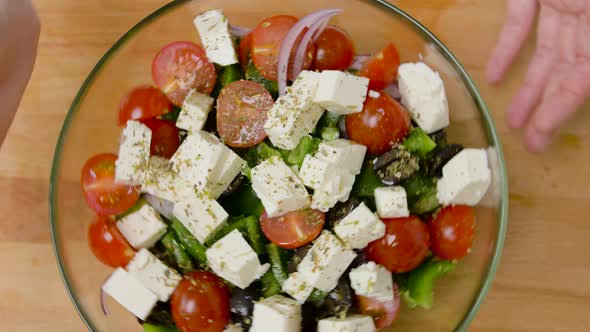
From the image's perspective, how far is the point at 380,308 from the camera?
1.28 meters

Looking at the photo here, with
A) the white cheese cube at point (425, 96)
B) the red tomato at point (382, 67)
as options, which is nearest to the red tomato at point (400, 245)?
the white cheese cube at point (425, 96)

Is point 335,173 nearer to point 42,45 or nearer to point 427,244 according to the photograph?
point 427,244

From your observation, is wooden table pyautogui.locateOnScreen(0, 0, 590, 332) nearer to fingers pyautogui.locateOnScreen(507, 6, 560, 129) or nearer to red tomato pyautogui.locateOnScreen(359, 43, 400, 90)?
fingers pyautogui.locateOnScreen(507, 6, 560, 129)

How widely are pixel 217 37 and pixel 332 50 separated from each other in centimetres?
29

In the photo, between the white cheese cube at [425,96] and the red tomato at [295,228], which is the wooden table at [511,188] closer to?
the white cheese cube at [425,96]

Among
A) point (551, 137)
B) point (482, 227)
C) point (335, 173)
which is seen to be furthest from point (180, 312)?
point (551, 137)

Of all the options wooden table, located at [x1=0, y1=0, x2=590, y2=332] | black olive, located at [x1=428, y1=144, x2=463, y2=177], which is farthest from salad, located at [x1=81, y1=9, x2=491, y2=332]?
wooden table, located at [x1=0, y1=0, x2=590, y2=332]

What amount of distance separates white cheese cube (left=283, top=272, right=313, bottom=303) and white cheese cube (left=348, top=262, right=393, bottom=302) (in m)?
0.10

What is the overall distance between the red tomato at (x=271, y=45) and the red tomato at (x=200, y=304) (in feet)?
1.72

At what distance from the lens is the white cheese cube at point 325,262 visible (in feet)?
4.07

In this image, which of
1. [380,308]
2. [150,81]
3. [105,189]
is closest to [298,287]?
[380,308]

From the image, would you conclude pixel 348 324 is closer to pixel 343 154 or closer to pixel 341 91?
pixel 343 154

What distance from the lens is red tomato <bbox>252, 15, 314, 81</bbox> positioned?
54.1 inches

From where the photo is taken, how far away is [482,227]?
1.33m
